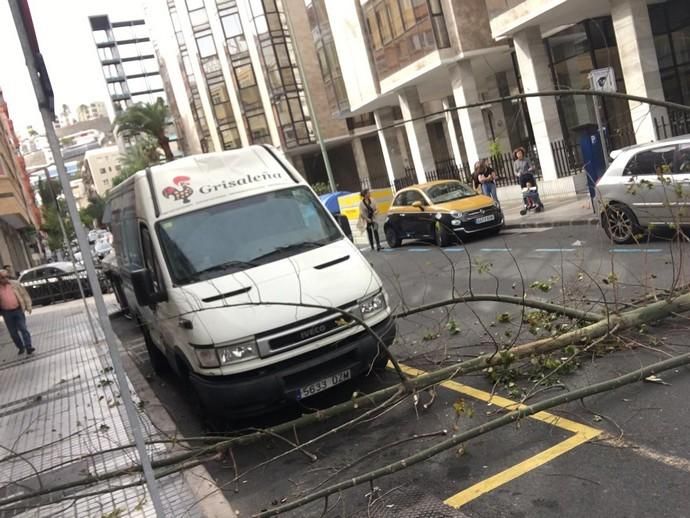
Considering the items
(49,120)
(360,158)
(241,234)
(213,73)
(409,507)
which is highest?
(213,73)

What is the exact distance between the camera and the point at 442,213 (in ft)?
49.5

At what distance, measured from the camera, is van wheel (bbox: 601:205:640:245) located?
Result: 33.4ft

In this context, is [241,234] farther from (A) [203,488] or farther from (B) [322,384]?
(A) [203,488]

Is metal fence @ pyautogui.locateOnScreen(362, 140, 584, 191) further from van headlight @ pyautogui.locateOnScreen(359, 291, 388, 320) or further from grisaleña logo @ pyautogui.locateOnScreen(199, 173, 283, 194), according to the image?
van headlight @ pyautogui.locateOnScreen(359, 291, 388, 320)

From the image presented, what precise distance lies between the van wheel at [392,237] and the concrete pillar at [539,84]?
18.6 feet

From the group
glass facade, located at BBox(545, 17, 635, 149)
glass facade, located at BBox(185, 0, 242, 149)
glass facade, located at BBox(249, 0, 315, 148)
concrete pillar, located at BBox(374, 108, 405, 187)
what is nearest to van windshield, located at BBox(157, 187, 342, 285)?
glass facade, located at BBox(545, 17, 635, 149)

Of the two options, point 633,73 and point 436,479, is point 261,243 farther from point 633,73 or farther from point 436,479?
point 633,73

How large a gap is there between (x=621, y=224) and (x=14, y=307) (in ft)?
36.3

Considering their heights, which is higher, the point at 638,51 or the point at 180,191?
the point at 638,51

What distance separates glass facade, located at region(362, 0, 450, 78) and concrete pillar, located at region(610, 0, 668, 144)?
21.8ft

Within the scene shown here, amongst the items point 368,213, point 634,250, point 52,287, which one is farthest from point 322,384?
point 52,287

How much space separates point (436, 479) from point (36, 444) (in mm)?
4571

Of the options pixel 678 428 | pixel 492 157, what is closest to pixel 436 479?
pixel 678 428

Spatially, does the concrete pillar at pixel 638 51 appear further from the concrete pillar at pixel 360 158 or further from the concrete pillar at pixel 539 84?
the concrete pillar at pixel 360 158
